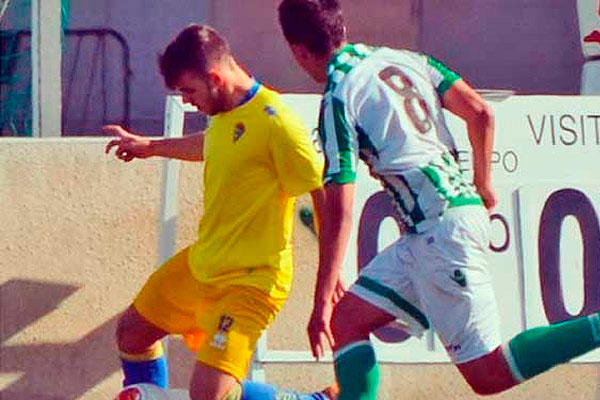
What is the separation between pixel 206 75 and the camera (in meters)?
7.00

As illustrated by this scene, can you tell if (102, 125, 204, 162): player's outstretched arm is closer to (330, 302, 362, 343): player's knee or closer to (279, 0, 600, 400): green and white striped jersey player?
(279, 0, 600, 400): green and white striped jersey player

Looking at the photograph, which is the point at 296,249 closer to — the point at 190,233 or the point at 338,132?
the point at 190,233

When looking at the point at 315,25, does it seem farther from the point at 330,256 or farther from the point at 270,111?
the point at 330,256

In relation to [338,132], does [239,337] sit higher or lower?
lower

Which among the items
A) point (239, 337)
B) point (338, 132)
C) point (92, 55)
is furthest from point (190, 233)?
point (92, 55)

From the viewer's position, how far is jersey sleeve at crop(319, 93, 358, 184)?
6469mm

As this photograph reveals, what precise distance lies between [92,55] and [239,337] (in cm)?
427

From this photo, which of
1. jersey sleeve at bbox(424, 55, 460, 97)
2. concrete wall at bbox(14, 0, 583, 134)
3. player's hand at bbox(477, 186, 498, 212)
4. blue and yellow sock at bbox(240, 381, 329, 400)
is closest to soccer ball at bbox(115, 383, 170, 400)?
blue and yellow sock at bbox(240, 381, 329, 400)

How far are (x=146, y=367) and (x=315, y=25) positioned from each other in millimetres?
1517

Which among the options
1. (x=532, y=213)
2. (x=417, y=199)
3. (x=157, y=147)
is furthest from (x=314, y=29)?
(x=532, y=213)

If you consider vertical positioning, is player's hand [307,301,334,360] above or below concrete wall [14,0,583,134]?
below

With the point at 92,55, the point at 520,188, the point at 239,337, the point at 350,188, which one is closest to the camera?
the point at 350,188

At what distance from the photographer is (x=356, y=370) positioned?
667cm

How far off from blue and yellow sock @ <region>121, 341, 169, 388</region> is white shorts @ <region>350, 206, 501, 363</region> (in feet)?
3.31
